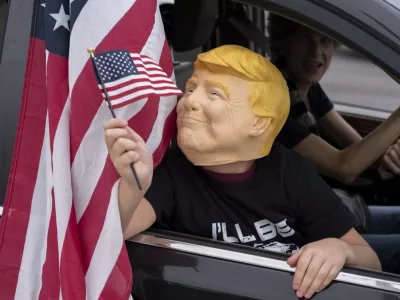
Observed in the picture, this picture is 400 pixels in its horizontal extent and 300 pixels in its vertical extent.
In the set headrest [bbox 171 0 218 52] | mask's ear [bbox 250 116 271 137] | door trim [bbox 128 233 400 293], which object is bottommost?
door trim [bbox 128 233 400 293]

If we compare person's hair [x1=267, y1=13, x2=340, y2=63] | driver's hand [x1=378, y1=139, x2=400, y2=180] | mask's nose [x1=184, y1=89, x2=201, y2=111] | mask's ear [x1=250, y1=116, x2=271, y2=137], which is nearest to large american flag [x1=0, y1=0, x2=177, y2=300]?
mask's nose [x1=184, y1=89, x2=201, y2=111]

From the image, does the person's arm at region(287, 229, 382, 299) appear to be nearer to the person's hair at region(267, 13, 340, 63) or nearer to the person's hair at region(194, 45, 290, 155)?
the person's hair at region(194, 45, 290, 155)

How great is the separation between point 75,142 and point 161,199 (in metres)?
0.28

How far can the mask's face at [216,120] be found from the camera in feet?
5.92

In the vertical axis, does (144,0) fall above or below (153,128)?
above

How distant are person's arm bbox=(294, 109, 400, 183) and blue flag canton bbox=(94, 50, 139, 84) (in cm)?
118

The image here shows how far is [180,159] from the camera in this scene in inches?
77.5

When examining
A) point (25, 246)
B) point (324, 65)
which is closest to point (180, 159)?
point (25, 246)

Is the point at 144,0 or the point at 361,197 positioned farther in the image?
the point at 361,197

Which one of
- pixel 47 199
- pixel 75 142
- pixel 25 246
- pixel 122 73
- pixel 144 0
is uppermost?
pixel 144 0

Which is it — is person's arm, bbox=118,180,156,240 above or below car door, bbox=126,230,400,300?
above

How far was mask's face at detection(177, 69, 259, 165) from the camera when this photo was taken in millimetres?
1805

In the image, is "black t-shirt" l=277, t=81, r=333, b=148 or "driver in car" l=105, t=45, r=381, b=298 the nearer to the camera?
"driver in car" l=105, t=45, r=381, b=298

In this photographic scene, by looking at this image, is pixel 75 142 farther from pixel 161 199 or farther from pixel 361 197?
pixel 361 197
